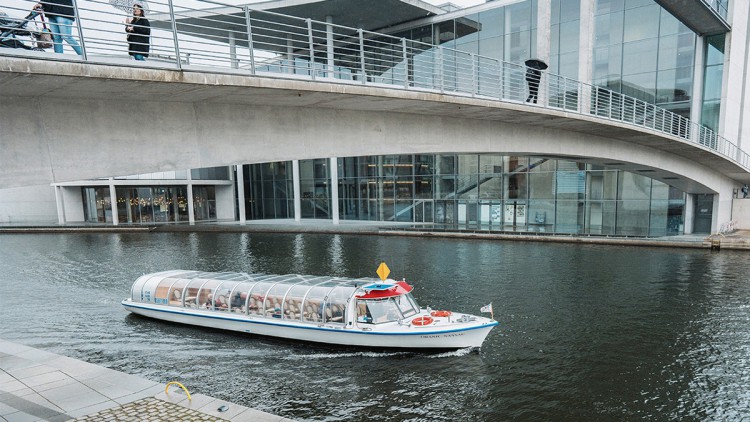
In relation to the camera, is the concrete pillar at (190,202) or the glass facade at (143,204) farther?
the glass facade at (143,204)

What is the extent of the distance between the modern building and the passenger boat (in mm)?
14125

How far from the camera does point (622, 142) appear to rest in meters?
24.8

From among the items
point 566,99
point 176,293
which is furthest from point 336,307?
point 566,99

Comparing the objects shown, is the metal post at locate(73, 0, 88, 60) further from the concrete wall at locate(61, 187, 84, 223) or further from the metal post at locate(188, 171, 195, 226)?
the concrete wall at locate(61, 187, 84, 223)

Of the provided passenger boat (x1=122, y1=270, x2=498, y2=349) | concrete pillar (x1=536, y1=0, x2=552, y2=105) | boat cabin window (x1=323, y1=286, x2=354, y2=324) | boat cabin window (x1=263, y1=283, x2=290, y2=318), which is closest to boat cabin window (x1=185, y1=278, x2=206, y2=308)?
passenger boat (x1=122, y1=270, x2=498, y2=349)

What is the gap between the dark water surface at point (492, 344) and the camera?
10.8 m

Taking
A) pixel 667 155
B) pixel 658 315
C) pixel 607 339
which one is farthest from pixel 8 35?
pixel 667 155

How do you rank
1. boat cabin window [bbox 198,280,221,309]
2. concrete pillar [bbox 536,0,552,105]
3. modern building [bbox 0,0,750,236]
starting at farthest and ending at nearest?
modern building [bbox 0,0,750,236] → concrete pillar [bbox 536,0,552,105] → boat cabin window [bbox 198,280,221,309]

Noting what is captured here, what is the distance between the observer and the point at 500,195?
39969 mm

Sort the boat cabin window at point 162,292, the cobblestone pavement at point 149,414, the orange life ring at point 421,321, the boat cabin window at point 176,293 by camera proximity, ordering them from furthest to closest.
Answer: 1. the boat cabin window at point 162,292
2. the boat cabin window at point 176,293
3. the orange life ring at point 421,321
4. the cobblestone pavement at point 149,414

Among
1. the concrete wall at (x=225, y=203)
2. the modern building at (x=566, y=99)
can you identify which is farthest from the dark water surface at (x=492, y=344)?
the concrete wall at (x=225, y=203)

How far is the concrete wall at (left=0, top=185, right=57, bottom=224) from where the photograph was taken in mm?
52006

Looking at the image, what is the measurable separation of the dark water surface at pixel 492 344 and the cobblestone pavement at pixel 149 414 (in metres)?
2.22

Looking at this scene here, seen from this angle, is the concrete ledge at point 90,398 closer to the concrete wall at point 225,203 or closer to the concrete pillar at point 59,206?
the concrete wall at point 225,203
